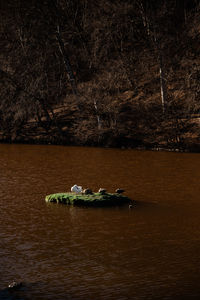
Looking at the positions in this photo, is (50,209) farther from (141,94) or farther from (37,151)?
(141,94)

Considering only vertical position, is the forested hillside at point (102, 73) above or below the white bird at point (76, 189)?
above

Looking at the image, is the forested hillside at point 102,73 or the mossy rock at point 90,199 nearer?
the mossy rock at point 90,199

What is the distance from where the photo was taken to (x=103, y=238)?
43.8 ft

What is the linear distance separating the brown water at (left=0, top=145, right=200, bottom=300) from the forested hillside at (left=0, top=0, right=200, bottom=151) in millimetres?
12584

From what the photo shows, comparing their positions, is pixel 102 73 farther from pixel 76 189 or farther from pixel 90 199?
pixel 90 199

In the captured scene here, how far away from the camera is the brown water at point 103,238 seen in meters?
9.91

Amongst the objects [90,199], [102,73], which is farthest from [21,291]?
[102,73]

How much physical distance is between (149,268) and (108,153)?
2315 cm

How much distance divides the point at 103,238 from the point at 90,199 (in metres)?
4.03

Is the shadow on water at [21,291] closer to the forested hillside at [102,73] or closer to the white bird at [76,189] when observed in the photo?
the white bird at [76,189]

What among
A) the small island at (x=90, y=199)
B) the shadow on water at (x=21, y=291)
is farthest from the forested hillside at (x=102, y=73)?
the shadow on water at (x=21, y=291)

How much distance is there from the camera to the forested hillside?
38125 millimetres

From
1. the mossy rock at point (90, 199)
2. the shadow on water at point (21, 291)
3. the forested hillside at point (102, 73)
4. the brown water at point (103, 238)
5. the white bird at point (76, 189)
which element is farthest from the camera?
the forested hillside at point (102, 73)

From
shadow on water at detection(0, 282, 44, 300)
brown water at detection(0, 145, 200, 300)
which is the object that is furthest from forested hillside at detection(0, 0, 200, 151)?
shadow on water at detection(0, 282, 44, 300)
